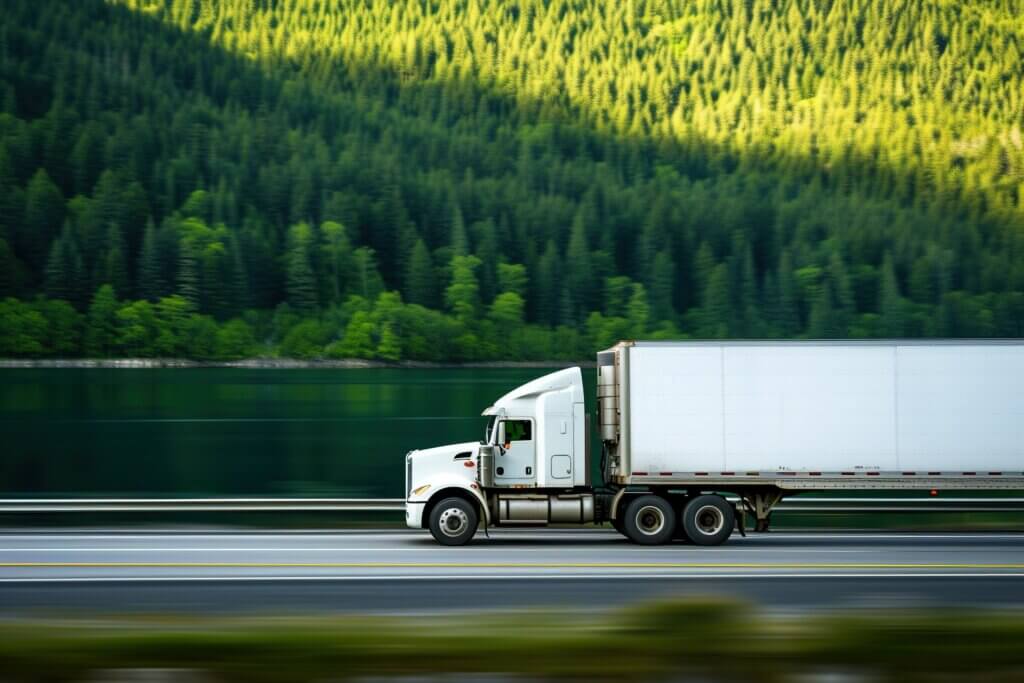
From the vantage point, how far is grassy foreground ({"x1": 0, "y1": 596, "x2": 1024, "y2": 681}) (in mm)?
7676

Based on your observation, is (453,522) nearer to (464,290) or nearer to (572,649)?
(572,649)

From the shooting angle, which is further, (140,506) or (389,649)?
(140,506)

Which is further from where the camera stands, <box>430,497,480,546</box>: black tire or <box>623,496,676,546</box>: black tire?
<box>623,496,676,546</box>: black tire

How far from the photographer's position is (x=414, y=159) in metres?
152

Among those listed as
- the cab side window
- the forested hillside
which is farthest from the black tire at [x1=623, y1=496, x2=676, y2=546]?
the forested hillside

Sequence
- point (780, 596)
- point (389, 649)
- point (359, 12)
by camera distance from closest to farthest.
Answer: point (389, 649) < point (780, 596) < point (359, 12)

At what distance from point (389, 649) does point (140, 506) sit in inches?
753

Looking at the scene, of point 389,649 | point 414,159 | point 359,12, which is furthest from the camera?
point 359,12

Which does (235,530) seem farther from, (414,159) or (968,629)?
(414,159)

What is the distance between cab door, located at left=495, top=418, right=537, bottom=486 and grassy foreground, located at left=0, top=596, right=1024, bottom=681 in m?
12.7

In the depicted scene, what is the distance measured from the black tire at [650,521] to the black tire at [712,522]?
0.29 meters

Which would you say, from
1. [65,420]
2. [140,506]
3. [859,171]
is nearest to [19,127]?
[65,420]

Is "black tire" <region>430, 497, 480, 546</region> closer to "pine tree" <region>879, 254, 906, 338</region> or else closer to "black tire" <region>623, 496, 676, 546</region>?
"black tire" <region>623, 496, 676, 546</region>

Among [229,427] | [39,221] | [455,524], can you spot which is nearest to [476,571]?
[455,524]
